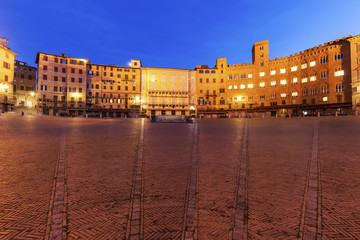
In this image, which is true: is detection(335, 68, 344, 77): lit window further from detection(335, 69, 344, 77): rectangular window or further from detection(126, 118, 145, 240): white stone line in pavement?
detection(126, 118, 145, 240): white stone line in pavement

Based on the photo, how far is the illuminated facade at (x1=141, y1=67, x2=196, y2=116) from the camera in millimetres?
61344

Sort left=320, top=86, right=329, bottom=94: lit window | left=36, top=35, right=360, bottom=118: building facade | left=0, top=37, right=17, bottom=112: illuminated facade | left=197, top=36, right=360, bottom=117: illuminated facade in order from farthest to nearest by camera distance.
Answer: left=320, top=86, right=329, bottom=94: lit window < left=36, top=35, right=360, bottom=118: building facade < left=197, top=36, right=360, bottom=117: illuminated facade < left=0, top=37, right=17, bottom=112: illuminated facade

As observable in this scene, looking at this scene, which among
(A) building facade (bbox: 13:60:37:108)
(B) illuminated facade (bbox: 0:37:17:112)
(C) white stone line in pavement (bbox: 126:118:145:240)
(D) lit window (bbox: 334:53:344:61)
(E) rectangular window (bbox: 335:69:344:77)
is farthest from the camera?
(A) building facade (bbox: 13:60:37:108)

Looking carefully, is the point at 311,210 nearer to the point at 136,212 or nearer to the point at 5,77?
the point at 136,212

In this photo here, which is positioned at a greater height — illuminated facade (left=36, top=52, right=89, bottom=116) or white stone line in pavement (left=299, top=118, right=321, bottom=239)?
illuminated facade (left=36, top=52, right=89, bottom=116)

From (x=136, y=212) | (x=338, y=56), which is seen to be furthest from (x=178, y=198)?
(x=338, y=56)

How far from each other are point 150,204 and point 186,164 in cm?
212

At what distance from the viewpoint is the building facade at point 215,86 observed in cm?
4559

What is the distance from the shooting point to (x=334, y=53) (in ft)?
149

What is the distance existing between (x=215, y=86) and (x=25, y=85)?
62675mm

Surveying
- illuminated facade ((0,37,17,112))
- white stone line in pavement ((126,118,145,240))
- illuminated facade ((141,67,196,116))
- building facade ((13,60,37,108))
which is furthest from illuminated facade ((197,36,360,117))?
building facade ((13,60,37,108))

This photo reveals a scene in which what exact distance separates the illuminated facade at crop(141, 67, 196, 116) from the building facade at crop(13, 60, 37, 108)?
35846mm

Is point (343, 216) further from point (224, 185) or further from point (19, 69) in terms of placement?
point (19, 69)

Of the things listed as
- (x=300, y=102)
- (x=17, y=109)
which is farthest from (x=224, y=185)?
(x=300, y=102)
